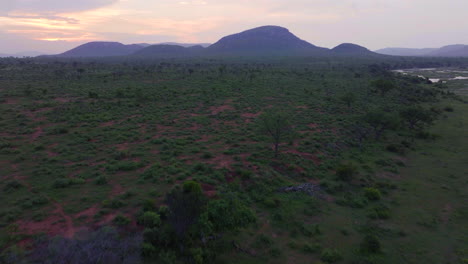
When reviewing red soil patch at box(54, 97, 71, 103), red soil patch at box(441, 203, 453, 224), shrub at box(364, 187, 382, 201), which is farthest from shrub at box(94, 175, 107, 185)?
red soil patch at box(54, 97, 71, 103)

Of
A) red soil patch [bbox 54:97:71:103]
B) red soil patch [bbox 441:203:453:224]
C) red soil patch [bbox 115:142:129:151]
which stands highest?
red soil patch [bbox 54:97:71:103]

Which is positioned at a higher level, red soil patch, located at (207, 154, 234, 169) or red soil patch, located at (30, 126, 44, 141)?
red soil patch, located at (30, 126, 44, 141)

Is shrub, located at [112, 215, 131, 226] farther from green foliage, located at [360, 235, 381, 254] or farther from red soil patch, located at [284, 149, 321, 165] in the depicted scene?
red soil patch, located at [284, 149, 321, 165]

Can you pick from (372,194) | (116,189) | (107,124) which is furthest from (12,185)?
(372,194)

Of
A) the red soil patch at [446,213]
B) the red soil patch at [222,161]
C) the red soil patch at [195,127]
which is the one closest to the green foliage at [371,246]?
the red soil patch at [446,213]

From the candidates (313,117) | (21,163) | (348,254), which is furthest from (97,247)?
(313,117)

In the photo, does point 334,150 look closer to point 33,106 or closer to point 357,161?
point 357,161

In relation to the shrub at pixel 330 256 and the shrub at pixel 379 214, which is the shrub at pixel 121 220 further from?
the shrub at pixel 379 214

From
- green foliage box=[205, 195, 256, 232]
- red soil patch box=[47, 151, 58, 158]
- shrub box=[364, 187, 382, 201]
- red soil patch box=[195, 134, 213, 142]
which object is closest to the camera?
green foliage box=[205, 195, 256, 232]
